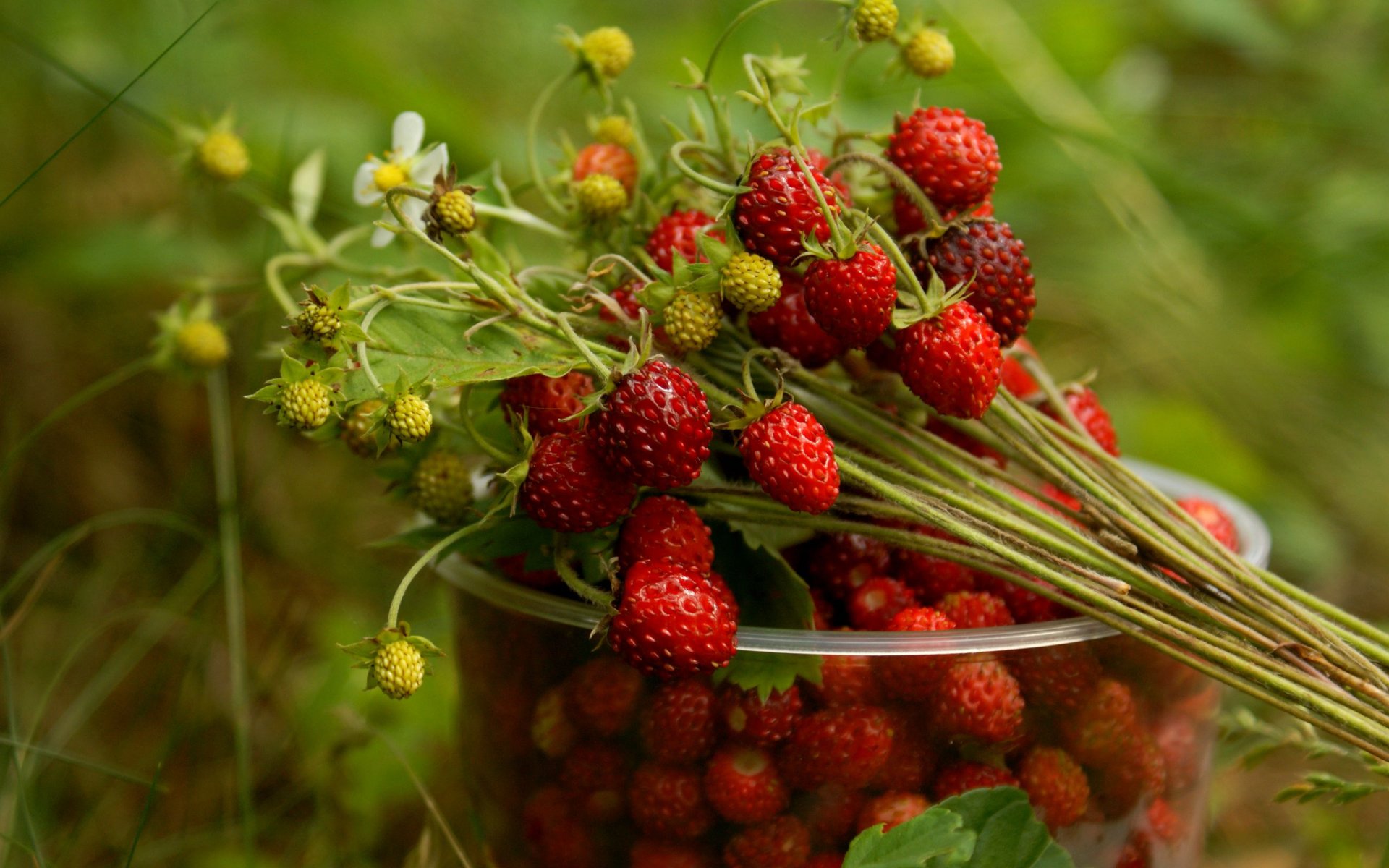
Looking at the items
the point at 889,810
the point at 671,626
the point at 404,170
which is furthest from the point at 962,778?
the point at 404,170

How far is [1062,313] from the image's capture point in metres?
1.42

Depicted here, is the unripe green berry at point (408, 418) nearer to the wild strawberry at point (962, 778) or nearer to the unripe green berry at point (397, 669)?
the unripe green berry at point (397, 669)

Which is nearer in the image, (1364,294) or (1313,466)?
(1313,466)

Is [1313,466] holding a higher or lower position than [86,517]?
higher

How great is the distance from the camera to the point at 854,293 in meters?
0.50

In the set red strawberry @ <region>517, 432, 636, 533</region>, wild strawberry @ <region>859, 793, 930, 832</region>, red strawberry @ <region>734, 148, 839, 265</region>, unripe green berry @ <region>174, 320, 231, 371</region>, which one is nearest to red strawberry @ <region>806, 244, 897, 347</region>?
red strawberry @ <region>734, 148, 839, 265</region>

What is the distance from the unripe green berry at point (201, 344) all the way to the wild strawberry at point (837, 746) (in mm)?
406

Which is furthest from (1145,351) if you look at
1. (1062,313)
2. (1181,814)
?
(1181,814)

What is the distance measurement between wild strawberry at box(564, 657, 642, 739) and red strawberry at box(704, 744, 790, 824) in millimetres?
51

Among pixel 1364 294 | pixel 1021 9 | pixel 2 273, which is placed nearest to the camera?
pixel 2 273

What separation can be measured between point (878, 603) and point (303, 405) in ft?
0.96

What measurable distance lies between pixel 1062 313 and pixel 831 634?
100 cm

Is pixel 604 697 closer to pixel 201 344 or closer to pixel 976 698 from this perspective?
pixel 976 698

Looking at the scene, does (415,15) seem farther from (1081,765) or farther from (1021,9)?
(1081,765)
